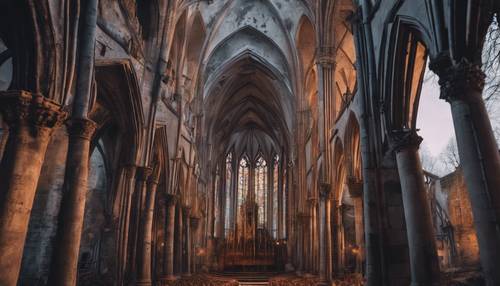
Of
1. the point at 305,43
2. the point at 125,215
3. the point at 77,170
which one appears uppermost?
the point at 305,43

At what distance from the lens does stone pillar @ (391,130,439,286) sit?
23.3 ft

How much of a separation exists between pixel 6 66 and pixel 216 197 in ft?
91.9

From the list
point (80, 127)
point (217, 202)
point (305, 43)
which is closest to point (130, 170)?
point (80, 127)

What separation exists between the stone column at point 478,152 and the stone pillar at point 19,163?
667 cm

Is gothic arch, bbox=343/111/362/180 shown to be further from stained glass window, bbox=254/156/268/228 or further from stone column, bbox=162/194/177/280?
stained glass window, bbox=254/156/268/228

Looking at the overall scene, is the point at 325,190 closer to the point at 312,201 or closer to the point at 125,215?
the point at 312,201

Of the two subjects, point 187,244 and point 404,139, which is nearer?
point 404,139

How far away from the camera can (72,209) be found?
7242mm

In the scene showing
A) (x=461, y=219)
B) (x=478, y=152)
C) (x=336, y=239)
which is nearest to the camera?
(x=478, y=152)

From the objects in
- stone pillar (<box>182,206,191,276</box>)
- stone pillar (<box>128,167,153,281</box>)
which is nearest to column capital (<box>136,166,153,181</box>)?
stone pillar (<box>128,167,153,281</box>)

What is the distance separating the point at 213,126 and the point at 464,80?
85.9 ft

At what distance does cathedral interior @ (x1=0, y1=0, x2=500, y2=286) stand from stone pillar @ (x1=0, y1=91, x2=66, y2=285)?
0.07 feet

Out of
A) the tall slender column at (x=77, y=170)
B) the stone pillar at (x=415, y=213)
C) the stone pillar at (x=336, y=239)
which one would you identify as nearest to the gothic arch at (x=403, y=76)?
the stone pillar at (x=415, y=213)

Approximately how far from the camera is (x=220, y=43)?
24219mm
